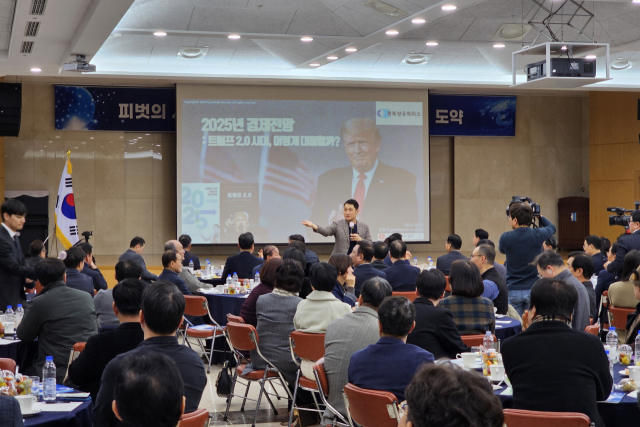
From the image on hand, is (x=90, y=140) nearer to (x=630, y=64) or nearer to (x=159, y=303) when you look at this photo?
(x=630, y=64)

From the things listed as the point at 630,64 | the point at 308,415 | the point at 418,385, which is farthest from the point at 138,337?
the point at 630,64

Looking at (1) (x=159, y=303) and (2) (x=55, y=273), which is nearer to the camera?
(1) (x=159, y=303)

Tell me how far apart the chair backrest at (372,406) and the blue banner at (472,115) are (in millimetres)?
12319

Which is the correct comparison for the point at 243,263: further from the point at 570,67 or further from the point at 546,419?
the point at 546,419

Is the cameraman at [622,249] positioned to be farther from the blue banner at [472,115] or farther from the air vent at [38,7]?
the blue banner at [472,115]

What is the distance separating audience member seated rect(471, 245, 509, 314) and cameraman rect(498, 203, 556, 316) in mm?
723

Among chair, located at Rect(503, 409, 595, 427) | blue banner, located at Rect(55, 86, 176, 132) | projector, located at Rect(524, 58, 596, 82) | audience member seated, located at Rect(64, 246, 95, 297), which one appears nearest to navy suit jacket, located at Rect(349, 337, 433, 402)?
chair, located at Rect(503, 409, 595, 427)

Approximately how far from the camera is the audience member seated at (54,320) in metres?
4.62

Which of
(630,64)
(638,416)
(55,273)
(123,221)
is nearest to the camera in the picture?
(638,416)

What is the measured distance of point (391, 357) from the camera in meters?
3.31

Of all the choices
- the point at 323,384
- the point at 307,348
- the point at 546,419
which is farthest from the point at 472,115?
the point at 546,419

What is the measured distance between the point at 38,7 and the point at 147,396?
20.3 feet

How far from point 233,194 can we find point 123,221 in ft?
8.00

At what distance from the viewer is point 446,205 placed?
15.6 m
